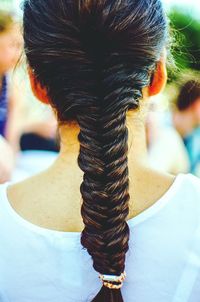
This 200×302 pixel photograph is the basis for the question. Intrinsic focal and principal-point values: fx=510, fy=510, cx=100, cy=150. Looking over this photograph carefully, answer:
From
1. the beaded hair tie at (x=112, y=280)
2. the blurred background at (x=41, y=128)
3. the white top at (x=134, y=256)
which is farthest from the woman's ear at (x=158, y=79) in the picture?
the blurred background at (x=41, y=128)

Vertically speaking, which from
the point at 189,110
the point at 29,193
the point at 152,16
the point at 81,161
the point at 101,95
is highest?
the point at 152,16

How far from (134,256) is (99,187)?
21 cm

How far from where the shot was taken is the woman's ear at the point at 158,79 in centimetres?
127

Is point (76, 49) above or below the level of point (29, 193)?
above

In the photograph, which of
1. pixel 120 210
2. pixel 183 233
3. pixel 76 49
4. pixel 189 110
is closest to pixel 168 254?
pixel 183 233

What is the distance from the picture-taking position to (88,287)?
1258 millimetres

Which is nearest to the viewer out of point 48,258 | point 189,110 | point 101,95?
point 101,95

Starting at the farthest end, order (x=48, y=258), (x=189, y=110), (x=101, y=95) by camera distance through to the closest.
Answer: (x=189, y=110) → (x=48, y=258) → (x=101, y=95)

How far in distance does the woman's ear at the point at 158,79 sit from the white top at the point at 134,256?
9.0 inches

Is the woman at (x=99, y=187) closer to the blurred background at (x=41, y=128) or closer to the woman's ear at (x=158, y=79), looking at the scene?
the woman's ear at (x=158, y=79)

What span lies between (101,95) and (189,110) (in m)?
3.07

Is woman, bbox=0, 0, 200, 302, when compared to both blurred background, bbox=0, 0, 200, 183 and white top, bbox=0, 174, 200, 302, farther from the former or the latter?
blurred background, bbox=0, 0, 200, 183

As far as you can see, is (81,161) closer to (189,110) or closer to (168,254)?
(168,254)

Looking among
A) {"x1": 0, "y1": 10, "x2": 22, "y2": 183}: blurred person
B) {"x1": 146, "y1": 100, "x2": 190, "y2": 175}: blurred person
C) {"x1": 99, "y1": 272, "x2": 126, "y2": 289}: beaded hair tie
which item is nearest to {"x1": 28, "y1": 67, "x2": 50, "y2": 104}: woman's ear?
{"x1": 99, "y1": 272, "x2": 126, "y2": 289}: beaded hair tie
